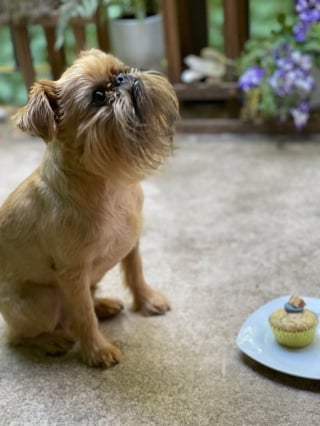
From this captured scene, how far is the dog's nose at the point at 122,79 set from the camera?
4.58ft

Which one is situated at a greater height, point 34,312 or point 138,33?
point 138,33

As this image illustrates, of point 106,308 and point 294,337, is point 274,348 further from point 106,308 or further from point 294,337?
point 106,308

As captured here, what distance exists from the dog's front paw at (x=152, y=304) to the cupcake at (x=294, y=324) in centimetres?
34

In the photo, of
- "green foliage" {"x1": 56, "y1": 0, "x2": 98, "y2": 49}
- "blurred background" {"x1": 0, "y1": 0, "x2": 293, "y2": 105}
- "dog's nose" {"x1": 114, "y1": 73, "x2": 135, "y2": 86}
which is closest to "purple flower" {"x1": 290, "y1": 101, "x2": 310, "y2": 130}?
"blurred background" {"x1": 0, "y1": 0, "x2": 293, "y2": 105}

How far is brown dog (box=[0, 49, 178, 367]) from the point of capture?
1.39 meters

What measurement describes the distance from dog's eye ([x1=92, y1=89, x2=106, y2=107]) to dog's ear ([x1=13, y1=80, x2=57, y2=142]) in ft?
0.31

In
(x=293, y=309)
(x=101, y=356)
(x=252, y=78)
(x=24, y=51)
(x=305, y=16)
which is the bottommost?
(x=101, y=356)

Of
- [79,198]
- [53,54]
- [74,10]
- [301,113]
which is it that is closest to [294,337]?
[79,198]

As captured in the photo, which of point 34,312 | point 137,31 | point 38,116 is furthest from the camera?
point 137,31

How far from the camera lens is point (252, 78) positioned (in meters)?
2.64

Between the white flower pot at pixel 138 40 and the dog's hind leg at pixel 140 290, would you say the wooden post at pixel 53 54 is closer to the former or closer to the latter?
the white flower pot at pixel 138 40

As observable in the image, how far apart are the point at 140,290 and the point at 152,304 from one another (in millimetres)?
52

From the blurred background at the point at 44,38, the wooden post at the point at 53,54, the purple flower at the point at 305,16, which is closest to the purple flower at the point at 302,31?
the purple flower at the point at 305,16

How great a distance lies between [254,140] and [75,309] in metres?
1.46
